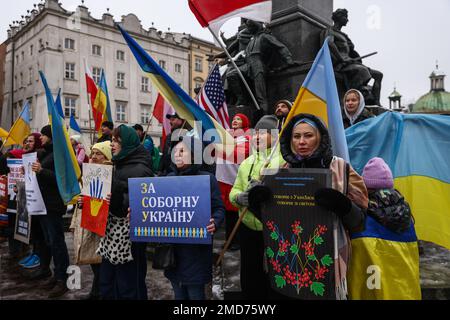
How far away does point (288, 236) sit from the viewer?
225 centimetres

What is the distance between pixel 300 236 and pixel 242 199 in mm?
621

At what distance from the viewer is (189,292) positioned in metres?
2.93

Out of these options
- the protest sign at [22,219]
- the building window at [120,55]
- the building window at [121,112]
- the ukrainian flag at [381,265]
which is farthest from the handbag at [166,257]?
the building window at [120,55]

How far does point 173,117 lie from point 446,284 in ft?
14.4

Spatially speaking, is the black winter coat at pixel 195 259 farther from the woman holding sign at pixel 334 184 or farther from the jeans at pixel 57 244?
the jeans at pixel 57 244

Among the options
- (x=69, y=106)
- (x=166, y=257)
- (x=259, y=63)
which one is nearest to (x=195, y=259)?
(x=166, y=257)

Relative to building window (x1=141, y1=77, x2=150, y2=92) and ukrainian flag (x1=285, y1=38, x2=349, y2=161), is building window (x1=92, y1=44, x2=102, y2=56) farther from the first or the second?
ukrainian flag (x1=285, y1=38, x2=349, y2=161)

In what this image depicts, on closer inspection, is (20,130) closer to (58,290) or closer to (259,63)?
(58,290)

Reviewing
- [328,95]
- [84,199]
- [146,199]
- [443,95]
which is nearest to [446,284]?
[328,95]

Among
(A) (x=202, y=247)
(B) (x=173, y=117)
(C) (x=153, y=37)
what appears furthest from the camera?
(C) (x=153, y=37)

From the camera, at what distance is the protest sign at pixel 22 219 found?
464 cm

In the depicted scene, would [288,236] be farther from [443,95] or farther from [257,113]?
[443,95]

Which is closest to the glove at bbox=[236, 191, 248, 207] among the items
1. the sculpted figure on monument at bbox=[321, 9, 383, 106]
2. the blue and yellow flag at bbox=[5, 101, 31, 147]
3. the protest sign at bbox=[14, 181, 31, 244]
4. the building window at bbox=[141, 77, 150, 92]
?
the protest sign at bbox=[14, 181, 31, 244]
